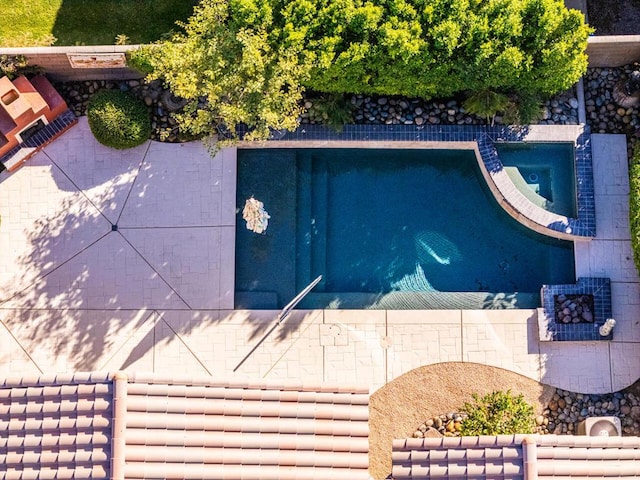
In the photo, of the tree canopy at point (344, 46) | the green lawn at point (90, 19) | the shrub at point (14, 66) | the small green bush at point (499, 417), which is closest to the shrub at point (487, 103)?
the tree canopy at point (344, 46)

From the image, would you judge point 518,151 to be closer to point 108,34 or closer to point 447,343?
point 447,343

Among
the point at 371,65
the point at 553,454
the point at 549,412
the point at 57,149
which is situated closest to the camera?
the point at 553,454

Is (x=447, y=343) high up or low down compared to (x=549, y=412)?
up

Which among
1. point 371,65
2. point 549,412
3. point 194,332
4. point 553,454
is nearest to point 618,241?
point 549,412

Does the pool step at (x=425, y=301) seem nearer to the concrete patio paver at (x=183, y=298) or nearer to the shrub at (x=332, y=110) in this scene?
the concrete patio paver at (x=183, y=298)

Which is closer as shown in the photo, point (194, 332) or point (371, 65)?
point (371, 65)

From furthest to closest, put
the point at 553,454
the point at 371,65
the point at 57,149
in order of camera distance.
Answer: the point at 57,149 → the point at 371,65 → the point at 553,454
